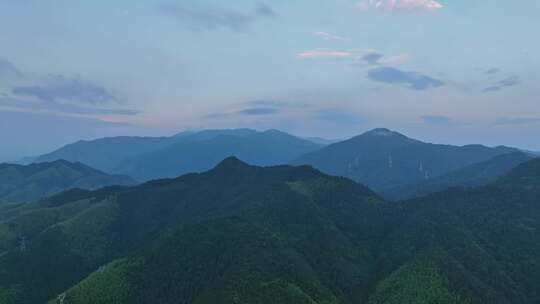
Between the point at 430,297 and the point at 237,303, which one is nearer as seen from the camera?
the point at 237,303

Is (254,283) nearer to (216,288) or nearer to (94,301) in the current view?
(216,288)

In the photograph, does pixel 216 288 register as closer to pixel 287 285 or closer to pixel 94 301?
pixel 287 285

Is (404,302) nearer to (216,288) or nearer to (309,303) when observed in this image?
(309,303)

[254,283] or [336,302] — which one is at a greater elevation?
[254,283]

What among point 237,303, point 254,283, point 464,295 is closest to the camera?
point 237,303

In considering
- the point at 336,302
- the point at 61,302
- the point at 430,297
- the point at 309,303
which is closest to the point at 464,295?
the point at 430,297

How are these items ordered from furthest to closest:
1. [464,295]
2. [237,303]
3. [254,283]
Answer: [464,295] < [254,283] < [237,303]

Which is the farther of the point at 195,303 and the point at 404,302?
the point at 404,302

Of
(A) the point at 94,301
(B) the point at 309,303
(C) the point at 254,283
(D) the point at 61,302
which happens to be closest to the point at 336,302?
(B) the point at 309,303
